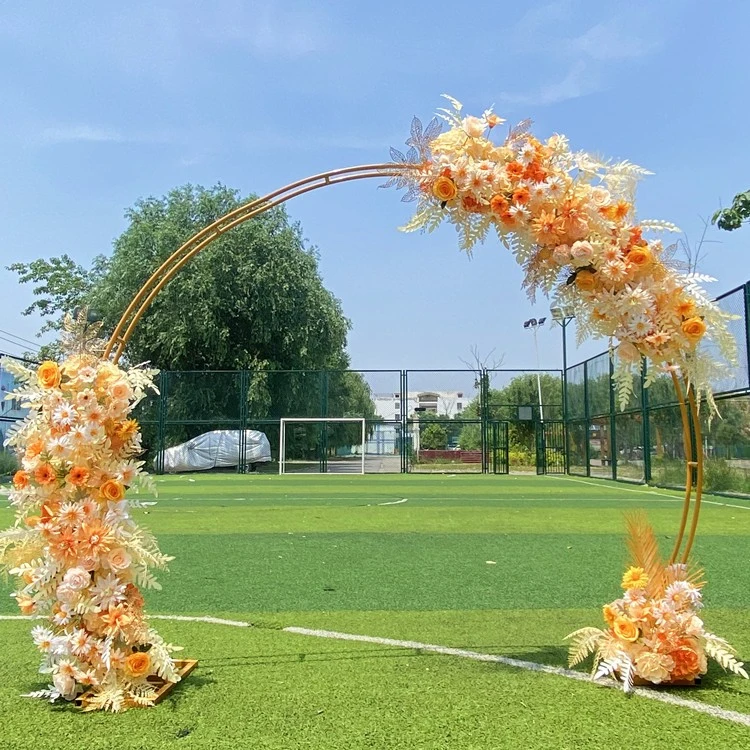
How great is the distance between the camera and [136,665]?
3018mm

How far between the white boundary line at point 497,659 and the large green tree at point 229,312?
71.5 ft

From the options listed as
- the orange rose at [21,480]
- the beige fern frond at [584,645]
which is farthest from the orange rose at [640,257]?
the orange rose at [21,480]

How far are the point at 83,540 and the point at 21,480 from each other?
0.38m

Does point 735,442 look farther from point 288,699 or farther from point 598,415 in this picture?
point 288,699

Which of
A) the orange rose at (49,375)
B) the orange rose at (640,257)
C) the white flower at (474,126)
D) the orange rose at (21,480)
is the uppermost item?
the white flower at (474,126)

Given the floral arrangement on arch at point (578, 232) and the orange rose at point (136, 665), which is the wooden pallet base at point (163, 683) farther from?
the floral arrangement on arch at point (578, 232)

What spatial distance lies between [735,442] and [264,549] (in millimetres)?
10057

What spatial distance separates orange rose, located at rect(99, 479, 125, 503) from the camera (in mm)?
3104

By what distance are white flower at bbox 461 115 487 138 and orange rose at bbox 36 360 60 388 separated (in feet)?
7.08

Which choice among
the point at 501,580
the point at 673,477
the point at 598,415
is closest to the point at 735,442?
the point at 673,477

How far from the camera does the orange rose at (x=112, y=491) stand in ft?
10.2

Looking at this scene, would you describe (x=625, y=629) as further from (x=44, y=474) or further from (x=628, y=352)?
(x=44, y=474)

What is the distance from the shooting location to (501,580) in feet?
18.7

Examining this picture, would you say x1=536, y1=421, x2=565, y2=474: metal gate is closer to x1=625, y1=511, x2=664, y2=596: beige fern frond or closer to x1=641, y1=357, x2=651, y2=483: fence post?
x1=641, y1=357, x2=651, y2=483: fence post
